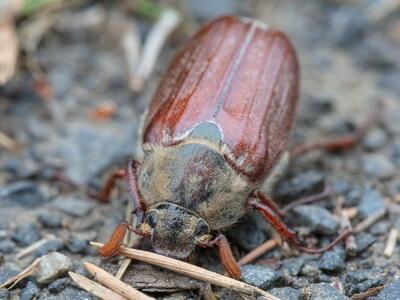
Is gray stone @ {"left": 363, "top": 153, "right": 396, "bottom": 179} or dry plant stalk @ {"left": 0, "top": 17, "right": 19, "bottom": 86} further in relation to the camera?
dry plant stalk @ {"left": 0, "top": 17, "right": 19, "bottom": 86}

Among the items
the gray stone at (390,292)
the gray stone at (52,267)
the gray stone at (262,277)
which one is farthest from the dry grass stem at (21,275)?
the gray stone at (390,292)

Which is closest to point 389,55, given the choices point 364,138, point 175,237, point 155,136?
point 364,138

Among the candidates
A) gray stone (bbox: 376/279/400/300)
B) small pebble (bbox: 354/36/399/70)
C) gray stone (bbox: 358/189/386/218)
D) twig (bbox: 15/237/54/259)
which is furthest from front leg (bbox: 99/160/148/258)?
small pebble (bbox: 354/36/399/70)

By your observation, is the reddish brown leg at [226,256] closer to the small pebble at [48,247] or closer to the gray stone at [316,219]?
the gray stone at [316,219]

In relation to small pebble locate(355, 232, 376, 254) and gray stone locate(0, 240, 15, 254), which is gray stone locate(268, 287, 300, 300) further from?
gray stone locate(0, 240, 15, 254)

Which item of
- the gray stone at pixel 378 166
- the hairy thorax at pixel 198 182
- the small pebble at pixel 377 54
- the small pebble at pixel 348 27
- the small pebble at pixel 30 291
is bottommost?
the small pebble at pixel 30 291

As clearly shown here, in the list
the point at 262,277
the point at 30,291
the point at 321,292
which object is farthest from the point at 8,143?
the point at 321,292

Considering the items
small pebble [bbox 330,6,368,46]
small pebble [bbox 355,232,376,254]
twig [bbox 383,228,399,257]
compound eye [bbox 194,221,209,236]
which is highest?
small pebble [bbox 330,6,368,46]

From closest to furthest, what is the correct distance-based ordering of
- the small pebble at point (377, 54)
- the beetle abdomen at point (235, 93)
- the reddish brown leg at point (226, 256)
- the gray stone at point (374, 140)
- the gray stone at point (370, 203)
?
the reddish brown leg at point (226, 256) → the beetle abdomen at point (235, 93) → the gray stone at point (370, 203) → the gray stone at point (374, 140) → the small pebble at point (377, 54)
